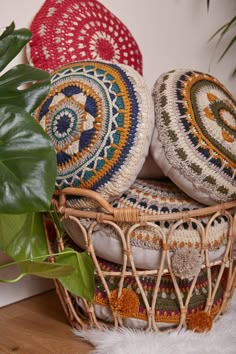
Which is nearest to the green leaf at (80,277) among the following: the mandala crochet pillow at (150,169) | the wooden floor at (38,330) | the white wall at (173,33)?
the wooden floor at (38,330)

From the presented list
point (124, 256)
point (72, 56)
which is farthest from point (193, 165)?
point (72, 56)

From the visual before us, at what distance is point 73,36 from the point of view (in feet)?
4.03

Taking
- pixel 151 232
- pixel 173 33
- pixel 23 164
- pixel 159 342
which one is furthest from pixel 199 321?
pixel 173 33

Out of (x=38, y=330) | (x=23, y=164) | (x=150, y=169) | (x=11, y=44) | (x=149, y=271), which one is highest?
(x=11, y=44)

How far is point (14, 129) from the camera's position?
61 cm

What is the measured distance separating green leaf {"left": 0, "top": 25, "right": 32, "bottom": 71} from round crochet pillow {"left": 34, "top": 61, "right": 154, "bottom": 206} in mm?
278

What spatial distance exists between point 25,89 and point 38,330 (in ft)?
2.07

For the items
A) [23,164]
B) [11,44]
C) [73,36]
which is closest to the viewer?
[23,164]

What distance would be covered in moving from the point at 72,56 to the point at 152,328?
636 millimetres

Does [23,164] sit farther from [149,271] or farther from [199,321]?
[199,321]

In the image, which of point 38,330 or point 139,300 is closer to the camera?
point 139,300

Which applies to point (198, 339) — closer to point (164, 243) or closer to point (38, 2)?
point (164, 243)

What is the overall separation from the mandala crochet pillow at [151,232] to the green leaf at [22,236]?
120 mm

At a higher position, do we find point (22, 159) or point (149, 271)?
point (22, 159)
